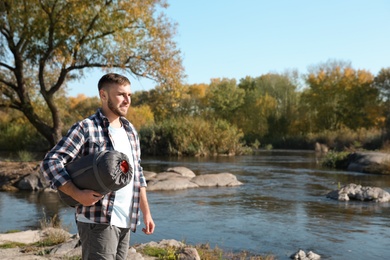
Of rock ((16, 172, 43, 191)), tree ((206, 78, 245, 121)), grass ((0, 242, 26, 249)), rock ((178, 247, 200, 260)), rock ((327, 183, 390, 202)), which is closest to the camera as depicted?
rock ((178, 247, 200, 260))

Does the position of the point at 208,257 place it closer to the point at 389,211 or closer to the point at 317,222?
the point at 317,222

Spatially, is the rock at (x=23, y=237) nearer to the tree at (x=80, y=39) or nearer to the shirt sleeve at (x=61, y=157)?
the shirt sleeve at (x=61, y=157)

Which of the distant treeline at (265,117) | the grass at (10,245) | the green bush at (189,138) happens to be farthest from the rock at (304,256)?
the green bush at (189,138)

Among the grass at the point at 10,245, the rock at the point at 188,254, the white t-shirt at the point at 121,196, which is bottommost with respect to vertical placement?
the grass at the point at 10,245

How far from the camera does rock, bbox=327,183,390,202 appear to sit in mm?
13383

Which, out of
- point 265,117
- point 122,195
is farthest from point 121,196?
point 265,117

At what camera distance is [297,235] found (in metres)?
8.89

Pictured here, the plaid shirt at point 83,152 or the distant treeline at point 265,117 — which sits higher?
the distant treeline at point 265,117

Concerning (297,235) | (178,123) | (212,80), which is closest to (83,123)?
(297,235)

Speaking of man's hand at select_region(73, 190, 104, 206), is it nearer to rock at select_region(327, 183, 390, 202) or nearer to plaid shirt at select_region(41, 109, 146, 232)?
plaid shirt at select_region(41, 109, 146, 232)

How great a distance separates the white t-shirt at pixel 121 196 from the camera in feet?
11.2

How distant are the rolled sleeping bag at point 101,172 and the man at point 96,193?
A: 44mm

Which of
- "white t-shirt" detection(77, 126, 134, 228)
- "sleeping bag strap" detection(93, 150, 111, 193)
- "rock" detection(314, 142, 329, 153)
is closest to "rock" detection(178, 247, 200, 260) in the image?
"white t-shirt" detection(77, 126, 134, 228)

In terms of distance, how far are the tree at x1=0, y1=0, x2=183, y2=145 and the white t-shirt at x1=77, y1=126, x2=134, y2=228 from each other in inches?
632
